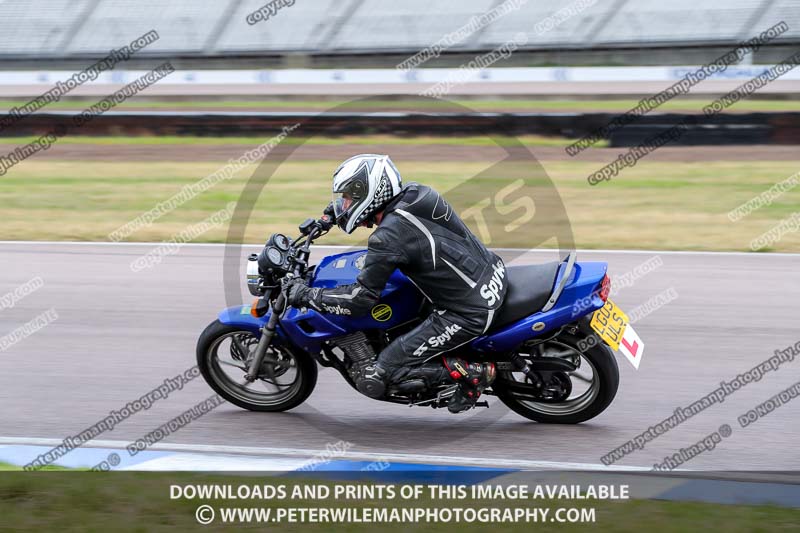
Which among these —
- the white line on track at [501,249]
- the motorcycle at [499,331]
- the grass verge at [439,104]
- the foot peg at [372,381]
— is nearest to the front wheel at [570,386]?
the motorcycle at [499,331]

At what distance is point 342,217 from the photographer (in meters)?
5.98

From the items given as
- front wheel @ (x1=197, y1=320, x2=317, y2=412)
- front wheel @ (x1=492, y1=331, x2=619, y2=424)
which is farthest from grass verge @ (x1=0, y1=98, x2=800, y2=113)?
front wheel @ (x1=197, y1=320, x2=317, y2=412)

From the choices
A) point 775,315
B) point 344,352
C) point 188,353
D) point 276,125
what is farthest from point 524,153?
point 344,352

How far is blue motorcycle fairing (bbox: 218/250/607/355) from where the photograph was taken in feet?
19.7

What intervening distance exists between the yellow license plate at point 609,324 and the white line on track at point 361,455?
815mm

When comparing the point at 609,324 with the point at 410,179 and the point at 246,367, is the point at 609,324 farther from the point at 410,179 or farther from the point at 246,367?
the point at 410,179

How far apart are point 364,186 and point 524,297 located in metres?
1.26

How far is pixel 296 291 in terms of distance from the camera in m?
5.96

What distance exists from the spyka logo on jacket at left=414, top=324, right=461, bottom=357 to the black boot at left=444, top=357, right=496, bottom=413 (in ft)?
0.63

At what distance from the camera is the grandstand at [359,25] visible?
115ft

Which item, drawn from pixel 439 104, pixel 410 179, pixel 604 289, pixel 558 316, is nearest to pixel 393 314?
pixel 558 316

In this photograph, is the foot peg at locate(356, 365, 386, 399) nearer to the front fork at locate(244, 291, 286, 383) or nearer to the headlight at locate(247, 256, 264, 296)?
the front fork at locate(244, 291, 286, 383)

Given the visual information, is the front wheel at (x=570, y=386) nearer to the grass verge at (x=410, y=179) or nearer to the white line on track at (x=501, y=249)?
the white line on track at (x=501, y=249)

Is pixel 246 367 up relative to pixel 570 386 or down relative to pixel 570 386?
up
